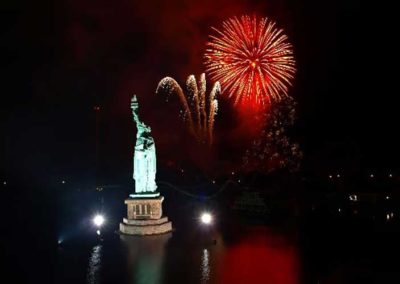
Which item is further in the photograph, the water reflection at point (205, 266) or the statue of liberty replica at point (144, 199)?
the statue of liberty replica at point (144, 199)

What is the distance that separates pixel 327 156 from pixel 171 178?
15347 millimetres

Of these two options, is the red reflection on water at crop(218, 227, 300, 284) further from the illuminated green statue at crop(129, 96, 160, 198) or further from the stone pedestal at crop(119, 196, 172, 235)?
the illuminated green statue at crop(129, 96, 160, 198)

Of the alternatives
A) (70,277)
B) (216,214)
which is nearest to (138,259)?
(70,277)

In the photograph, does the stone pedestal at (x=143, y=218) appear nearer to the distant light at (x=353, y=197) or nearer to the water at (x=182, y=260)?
the water at (x=182, y=260)

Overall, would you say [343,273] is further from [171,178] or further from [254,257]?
[171,178]

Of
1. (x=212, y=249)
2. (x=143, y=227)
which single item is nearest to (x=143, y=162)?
(x=143, y=227)

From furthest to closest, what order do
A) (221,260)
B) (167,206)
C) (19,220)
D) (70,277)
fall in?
(167,206) < (19,220) < (221,260) < (70,277)

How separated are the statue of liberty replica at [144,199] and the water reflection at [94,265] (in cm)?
285

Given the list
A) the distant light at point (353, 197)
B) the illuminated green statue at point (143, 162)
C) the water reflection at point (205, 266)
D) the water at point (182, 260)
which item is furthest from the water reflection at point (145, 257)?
the distant light at point (353, 197)

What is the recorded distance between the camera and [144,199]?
21.7 m

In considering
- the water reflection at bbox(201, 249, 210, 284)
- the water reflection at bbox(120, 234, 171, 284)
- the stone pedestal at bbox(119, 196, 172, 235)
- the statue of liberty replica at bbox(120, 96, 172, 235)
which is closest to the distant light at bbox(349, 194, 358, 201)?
the statue of liberty replica at bbox(120, 96, 172, 235)

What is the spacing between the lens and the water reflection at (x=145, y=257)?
14180 mm

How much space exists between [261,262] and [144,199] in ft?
25.2

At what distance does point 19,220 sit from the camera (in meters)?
26.0
